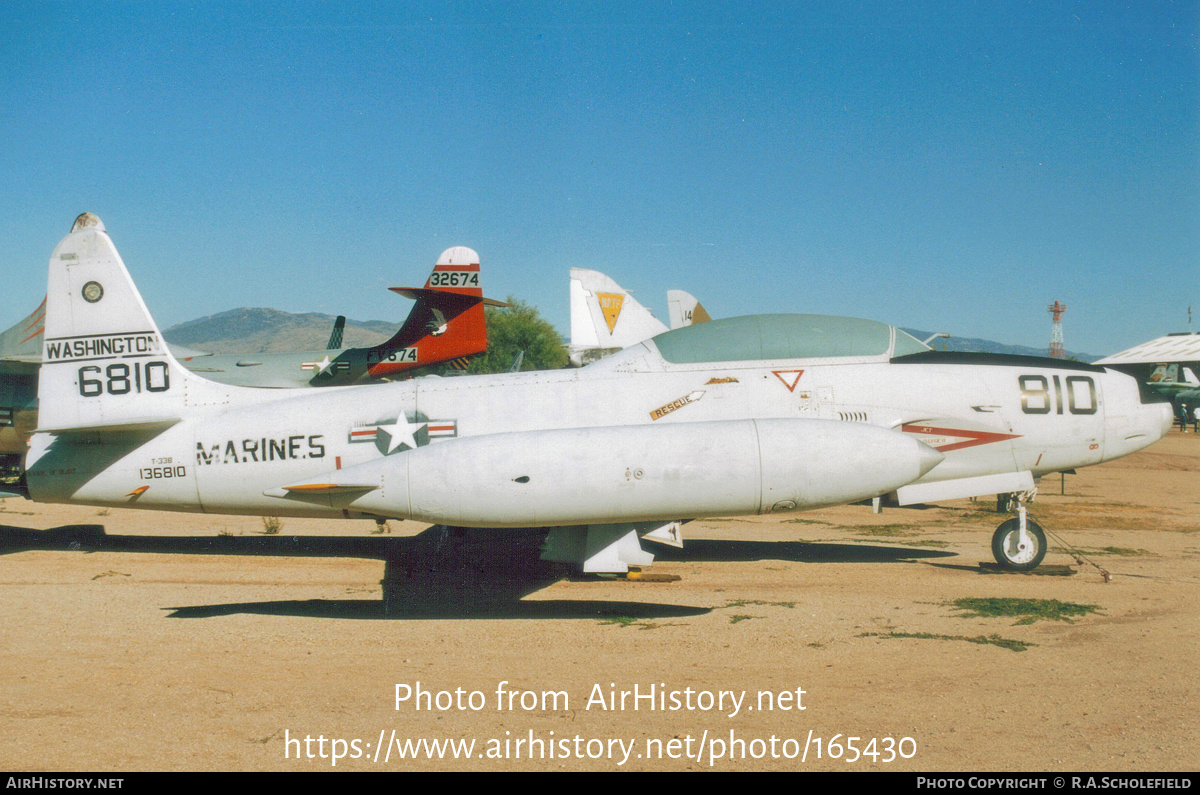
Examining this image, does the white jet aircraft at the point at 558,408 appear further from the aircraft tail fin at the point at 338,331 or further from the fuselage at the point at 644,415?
the aircraft tail fin at the point at 338,331

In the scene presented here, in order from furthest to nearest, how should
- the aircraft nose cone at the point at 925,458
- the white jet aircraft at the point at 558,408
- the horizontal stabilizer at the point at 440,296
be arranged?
the horizontal stabilizer at the point at 440,296 < the white jet aircraft at the point at 558,408 < the aircraft nose cone at the point at 925,458

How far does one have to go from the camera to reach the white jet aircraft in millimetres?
8453

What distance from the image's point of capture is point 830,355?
8695 millimetres

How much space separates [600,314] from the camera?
85.6 ft

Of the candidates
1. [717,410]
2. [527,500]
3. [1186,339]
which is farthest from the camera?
[1186,339]

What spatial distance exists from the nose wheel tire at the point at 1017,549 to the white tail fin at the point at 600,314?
17.7m

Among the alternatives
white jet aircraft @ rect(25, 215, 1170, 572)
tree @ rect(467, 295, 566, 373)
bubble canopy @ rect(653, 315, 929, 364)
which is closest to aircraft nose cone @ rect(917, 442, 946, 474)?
white jet aircraft @ rect(25, 215, 1170, 572)

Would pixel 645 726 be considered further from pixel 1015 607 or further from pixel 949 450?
pixel 949 450

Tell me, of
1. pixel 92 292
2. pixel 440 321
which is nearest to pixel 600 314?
pixel 440 321

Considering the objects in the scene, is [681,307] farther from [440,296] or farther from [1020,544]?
[1020,544]

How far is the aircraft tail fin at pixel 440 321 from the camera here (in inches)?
817

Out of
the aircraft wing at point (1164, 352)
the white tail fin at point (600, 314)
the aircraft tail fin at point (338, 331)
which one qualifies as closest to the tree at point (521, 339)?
the aircraft tail fin at point (338, 331)

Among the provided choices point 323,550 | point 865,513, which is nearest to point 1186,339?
point 865,513

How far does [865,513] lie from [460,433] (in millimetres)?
8727
